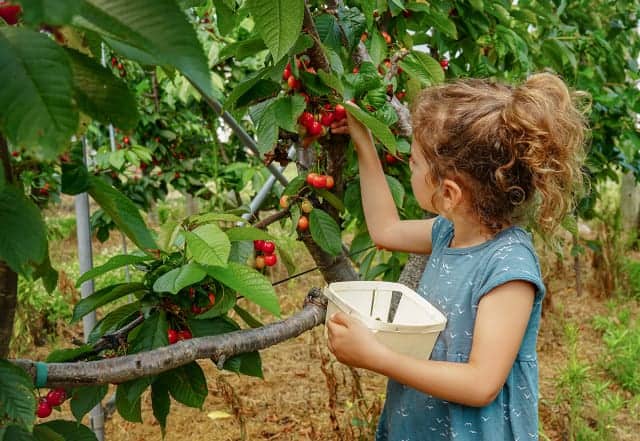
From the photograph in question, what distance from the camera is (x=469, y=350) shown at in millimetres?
1188

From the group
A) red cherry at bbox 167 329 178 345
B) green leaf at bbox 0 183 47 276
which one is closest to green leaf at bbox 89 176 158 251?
green leaf at bbox 0 183 47 276

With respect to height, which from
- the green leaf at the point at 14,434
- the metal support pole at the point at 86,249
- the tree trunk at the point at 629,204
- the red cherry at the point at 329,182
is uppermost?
the green leaf at the point at 14,434

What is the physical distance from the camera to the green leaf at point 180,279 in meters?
0.94

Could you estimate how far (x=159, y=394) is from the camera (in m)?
1.16

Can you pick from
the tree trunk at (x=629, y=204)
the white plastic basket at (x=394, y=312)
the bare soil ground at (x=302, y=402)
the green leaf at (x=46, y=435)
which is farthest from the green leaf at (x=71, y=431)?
the tree trunk at (x=629, y=204)

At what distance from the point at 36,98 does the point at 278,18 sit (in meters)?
0.37

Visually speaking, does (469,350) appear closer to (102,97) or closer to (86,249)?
(102,97)

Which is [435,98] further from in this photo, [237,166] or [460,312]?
[237,166]

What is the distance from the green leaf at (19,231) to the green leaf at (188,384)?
54cm

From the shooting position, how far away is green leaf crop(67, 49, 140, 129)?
1.99 ft

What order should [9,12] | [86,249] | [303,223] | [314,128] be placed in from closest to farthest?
[9,12] < [314,128] < [303,223] < [86,249]

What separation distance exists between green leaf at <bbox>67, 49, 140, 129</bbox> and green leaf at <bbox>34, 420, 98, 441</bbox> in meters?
0.46

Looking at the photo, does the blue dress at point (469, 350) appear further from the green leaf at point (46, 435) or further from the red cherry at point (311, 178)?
the green leaf at point (46, 435)

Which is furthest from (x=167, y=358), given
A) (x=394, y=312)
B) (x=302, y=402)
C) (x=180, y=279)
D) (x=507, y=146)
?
(x=302, y=402)
